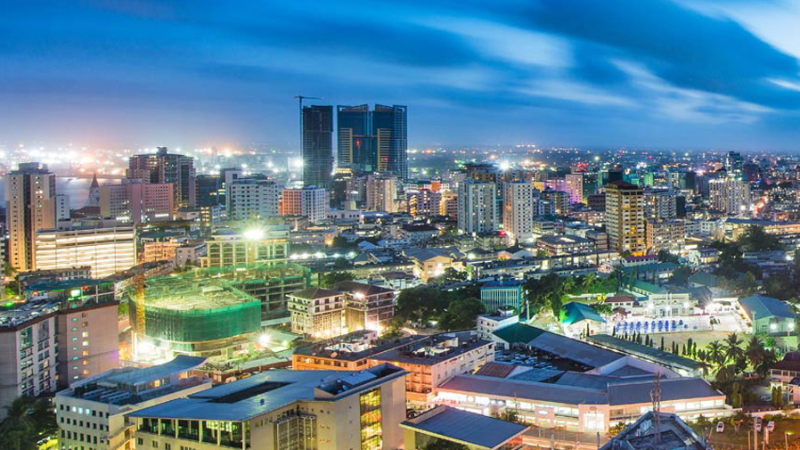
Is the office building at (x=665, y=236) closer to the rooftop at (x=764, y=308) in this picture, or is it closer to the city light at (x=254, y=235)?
the rooftop at (x=764, y=308)

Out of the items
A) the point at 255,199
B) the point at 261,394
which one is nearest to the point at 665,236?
the point at 255,199

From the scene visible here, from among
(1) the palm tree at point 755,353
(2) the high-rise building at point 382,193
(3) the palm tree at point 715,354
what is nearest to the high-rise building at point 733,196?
(2) the high-rise building at point 382,193

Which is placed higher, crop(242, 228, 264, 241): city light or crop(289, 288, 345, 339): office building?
crop(242, 228, 264, 241): city light

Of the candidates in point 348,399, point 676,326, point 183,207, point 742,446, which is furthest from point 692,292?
point 183,207

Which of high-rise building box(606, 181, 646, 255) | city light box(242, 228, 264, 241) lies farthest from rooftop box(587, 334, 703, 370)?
high-rise building box(606, 181, 646, 255)

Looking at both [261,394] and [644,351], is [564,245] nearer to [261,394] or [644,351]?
[644,351]

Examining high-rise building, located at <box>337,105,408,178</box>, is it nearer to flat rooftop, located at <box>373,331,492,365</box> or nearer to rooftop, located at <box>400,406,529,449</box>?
flat rooftop, located at <box>373,331,492,365</box>

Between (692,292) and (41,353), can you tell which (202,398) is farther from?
(692,292)
